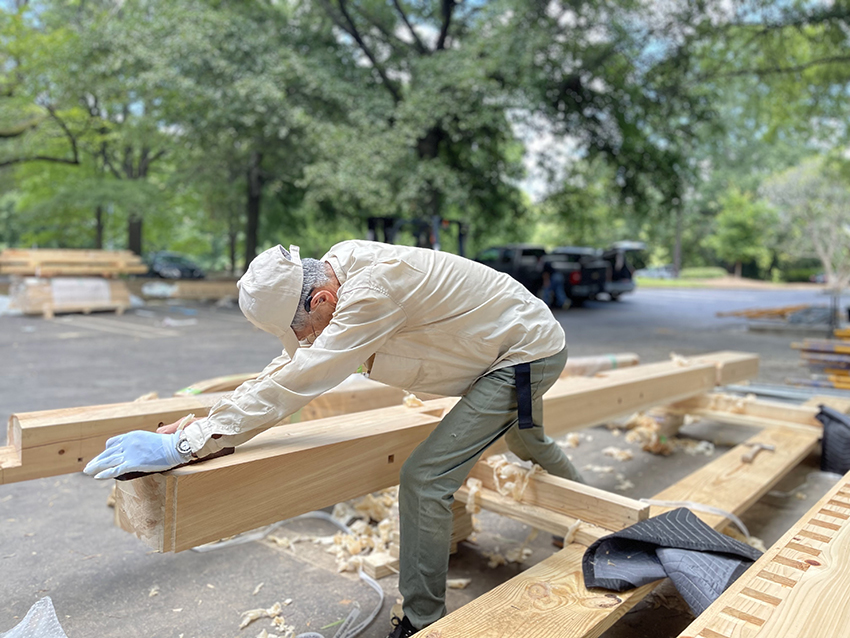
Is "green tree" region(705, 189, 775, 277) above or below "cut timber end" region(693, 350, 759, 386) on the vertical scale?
above

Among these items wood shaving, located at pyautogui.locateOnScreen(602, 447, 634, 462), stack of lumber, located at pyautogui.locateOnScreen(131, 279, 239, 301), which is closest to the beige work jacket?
wood shaving, located at pyautogui.locateOnScreen(602, 447, 634, 462)

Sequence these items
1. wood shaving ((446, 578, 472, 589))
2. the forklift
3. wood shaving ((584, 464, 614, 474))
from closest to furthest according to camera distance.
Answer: wood shaving ((446, 578, 472, 589)), wood shaving ((584, 464, 614, 474)), the forklift

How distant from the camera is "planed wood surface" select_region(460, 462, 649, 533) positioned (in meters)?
2.55

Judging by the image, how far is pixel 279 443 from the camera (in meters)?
2.23

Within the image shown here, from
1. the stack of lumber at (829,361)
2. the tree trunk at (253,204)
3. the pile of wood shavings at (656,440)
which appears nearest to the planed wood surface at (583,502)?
the pile of wood shavings at (656,440)

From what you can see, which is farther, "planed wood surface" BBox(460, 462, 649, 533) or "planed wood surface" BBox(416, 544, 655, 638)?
"planed wood surface" BBox(460, 462, 649, 533)

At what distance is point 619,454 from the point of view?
4.95m

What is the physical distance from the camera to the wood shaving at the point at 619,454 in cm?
490

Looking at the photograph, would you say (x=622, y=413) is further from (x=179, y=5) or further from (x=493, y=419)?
(x=179, y=5)

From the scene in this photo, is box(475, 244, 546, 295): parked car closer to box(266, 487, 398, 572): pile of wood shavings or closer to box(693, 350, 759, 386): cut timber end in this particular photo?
box(693, 350, 759, 386): cut timber end

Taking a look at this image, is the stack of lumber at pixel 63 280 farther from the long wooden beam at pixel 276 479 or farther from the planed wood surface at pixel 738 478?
the planed wood surface at pixel 738 478

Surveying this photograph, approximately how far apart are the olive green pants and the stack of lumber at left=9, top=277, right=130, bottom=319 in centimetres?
1370

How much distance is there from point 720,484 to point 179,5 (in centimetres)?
1461

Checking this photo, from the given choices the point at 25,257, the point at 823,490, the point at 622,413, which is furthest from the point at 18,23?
the point at 823,490
